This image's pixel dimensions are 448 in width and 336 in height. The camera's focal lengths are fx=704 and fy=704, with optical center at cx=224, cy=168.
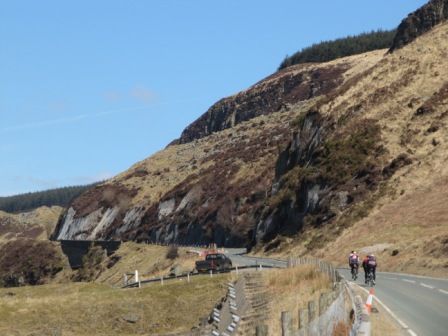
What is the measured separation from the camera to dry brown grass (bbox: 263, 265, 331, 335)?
25734 millimetres

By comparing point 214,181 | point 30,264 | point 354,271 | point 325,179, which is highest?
point 214,181

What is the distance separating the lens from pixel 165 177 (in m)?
133

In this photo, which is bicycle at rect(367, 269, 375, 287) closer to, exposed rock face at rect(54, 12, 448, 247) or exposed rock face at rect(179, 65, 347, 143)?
exposed rock face at rect(54, 12, 448, 247)

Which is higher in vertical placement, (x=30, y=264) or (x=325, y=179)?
(x=325, y=179)

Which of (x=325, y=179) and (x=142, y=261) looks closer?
(x=325, y=179)

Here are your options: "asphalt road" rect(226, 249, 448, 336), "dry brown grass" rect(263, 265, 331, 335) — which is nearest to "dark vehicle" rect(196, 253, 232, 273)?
"dry brown grass" rect(263, 265, 331, 335)

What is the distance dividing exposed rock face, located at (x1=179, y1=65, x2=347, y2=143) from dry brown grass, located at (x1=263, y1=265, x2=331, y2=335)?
112519 millimetres

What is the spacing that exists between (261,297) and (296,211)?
1289 inches

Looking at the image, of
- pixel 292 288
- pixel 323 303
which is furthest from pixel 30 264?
pixel 323 303

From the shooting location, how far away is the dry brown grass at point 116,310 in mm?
34719

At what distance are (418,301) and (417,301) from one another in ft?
0.11

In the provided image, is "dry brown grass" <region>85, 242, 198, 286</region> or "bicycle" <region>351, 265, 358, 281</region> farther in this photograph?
"dry brown grass" <region>85, 242, 198, 286</region>

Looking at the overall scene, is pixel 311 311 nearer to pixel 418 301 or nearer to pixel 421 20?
pixel 418 301

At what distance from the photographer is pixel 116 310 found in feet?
123
